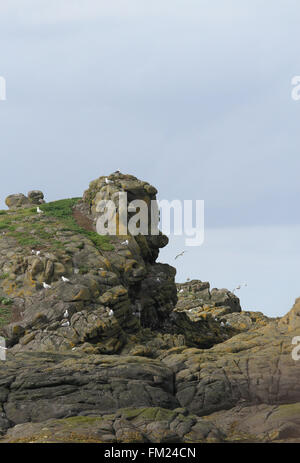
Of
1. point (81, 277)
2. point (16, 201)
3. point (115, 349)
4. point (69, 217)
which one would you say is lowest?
point (115, 349)

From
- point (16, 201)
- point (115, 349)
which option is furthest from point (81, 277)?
point (16, 201)

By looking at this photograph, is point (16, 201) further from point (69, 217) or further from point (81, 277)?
point (81, 277)

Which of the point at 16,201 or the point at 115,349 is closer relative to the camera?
the point at 115,349

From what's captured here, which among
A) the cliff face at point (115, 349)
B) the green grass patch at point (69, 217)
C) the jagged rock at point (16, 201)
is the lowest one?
the cliff face at point (115, 349)

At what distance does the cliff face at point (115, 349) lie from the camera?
2081 cm

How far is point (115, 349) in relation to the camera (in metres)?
35.5

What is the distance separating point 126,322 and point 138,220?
12208 millimetres

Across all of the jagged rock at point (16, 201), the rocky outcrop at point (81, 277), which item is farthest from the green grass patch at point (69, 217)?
the jagged rock at point (16, 201)

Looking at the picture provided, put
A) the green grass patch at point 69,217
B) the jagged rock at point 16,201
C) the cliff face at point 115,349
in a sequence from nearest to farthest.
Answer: the cliff face at point 115,349 < the green grass patch at point 69,217 < the jagged rock at point 16,201

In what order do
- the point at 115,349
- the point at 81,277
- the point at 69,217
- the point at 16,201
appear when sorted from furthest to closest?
1. the point at 16,201
2. the point at 69,217
3. the point at 81,277
4. the point at 115,349

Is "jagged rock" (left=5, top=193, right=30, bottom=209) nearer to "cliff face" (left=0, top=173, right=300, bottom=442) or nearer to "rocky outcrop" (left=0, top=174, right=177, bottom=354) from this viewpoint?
"cliff face" (left=0, top=173, right=300, bottom=442)

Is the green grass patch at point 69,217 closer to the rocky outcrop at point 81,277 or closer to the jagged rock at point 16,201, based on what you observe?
the rocky outcrop at point 81,277
